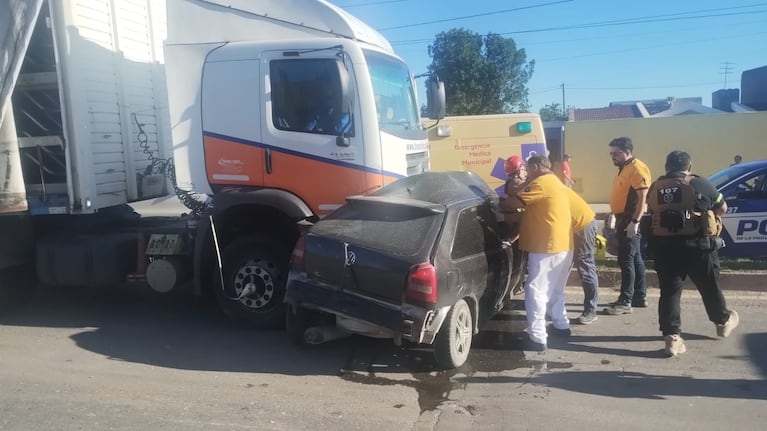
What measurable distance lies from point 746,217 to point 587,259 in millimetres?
3480

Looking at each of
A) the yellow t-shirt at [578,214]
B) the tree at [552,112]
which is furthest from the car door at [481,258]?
the tree at [552,112]

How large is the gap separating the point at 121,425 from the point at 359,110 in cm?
322

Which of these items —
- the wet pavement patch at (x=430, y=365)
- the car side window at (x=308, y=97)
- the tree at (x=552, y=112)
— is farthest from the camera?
the tree at (x=552, y=112)

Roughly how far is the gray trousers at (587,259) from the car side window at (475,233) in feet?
3.30

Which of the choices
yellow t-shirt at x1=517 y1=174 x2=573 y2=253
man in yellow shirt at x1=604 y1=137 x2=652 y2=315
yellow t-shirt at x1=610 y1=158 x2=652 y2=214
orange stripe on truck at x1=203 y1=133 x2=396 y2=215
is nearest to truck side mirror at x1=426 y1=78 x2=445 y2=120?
orange stripe on truck at x1=203 y1=133 x2=396 y2=215

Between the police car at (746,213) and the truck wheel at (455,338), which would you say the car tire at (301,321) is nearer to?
the truck wheel at (455,338)

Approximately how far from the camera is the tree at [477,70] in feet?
83.3

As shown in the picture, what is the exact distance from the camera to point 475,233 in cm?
552

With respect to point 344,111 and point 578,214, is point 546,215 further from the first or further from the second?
point 344,111

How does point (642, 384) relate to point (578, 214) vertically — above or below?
below

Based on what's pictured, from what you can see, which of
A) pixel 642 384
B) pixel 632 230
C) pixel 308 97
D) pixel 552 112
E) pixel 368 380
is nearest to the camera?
pixel 642 384

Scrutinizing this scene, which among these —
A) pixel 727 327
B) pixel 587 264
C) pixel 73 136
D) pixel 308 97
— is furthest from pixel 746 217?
pixel 73 136

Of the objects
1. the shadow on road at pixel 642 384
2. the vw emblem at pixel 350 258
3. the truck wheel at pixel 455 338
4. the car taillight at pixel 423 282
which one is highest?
the vw emblem at pixel 350 258

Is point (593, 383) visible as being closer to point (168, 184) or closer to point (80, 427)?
point (80, 427)
